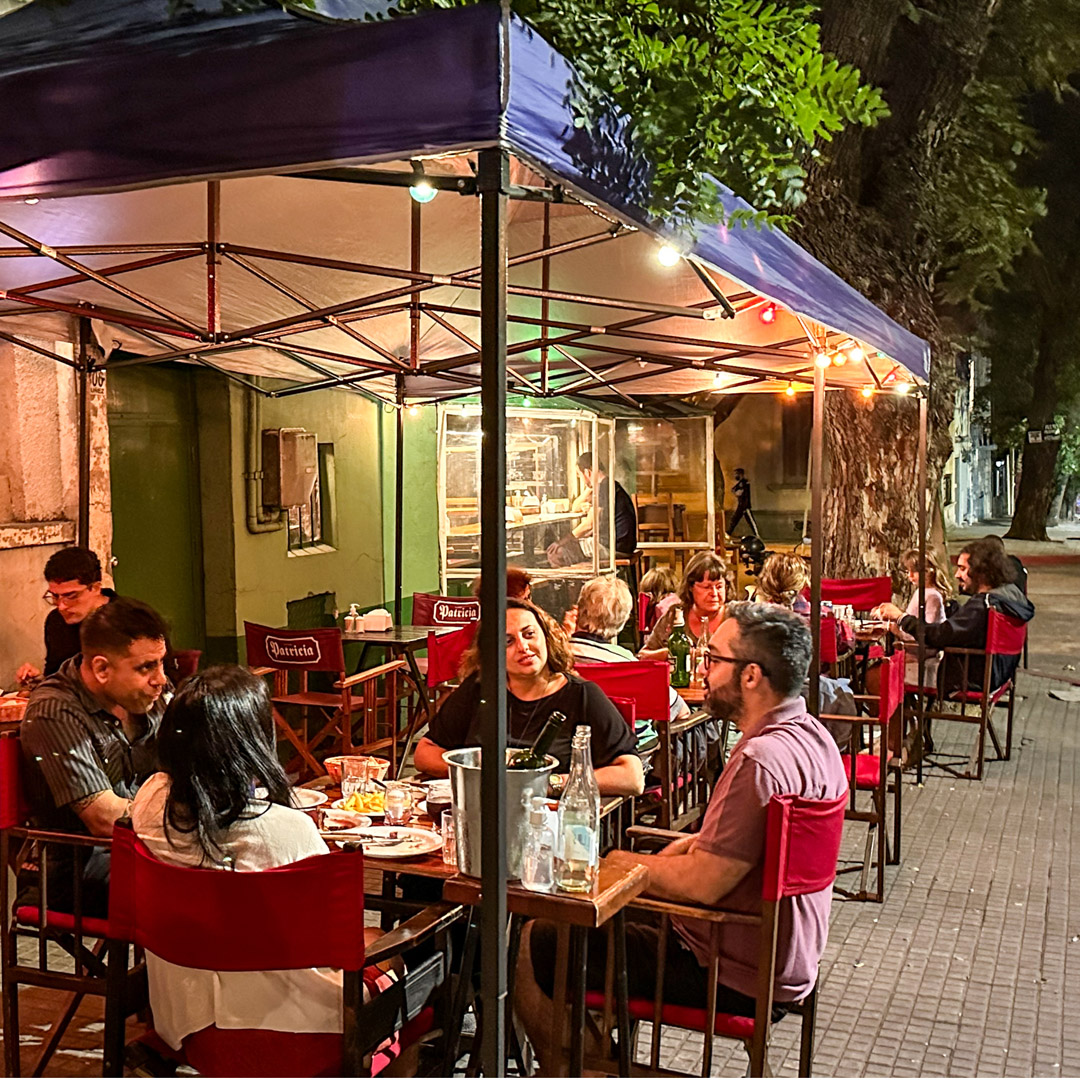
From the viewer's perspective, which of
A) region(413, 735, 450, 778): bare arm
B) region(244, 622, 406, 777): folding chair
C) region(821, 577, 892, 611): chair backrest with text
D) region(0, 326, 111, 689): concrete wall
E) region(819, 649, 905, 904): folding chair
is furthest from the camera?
region(821, 577, 892, 611): chair backrest with text

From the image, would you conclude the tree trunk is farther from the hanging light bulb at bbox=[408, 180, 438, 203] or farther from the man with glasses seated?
the hanging light bulb at bbox=[408, 180, 438, 203]

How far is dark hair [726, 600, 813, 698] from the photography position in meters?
3.74

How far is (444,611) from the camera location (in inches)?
358

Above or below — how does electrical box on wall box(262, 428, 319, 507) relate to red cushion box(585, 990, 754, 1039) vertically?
above

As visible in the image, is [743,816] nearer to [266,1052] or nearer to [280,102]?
[266,1052]

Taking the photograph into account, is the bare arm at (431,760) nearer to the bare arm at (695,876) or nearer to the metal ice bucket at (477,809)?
the bare arm at (695,876)

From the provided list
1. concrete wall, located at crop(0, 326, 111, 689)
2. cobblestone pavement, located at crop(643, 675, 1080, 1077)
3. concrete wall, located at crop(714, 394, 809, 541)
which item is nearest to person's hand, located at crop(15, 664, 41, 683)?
concrete wall, located at crop(0, 326, 111, 689)

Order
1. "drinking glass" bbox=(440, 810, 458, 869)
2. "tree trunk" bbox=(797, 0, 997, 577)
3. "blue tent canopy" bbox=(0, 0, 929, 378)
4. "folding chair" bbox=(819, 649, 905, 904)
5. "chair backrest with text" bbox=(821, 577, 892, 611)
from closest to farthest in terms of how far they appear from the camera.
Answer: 1. "blue tent canopy" bbox=(0, 0, 929, 378)
2. "drinking glass" bbox=(440, 810, 458, 869)
3. "folding chair" bbox=(819, 649, 905, 904)
4. "chair backrest with text" bbox=(821, 577, 892, 611)
5. "tree trunk" bbox=(797, 0, 997, 577)

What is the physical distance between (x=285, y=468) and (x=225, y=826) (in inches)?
291

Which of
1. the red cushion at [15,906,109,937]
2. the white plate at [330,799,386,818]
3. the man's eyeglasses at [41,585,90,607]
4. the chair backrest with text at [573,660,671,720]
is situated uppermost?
the man's eyeglasses at [41,585,90,607]

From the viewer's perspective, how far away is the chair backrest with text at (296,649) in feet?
24.5

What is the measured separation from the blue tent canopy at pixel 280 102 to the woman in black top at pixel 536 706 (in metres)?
1.93

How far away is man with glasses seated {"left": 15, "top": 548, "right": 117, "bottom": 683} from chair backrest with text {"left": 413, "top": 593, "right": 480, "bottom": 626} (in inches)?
126

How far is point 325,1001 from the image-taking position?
9.44ft
